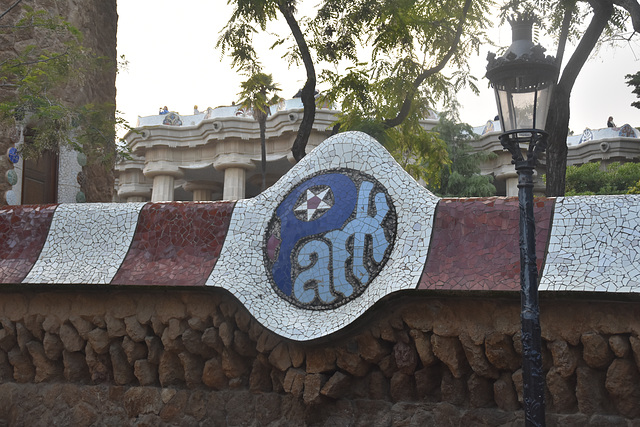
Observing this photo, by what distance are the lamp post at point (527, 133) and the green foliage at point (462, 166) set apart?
15.8m

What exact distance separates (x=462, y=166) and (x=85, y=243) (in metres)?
15.6

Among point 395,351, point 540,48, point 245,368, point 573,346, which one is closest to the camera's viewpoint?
point 540,48

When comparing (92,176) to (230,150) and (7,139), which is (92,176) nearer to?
(7,139)

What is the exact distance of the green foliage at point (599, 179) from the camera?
16281 millimetres

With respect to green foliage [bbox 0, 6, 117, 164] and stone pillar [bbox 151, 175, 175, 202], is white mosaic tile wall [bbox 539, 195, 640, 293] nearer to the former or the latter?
green foliage [bbox 0, 6, 117, 164]

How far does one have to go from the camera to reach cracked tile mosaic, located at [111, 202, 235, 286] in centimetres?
507

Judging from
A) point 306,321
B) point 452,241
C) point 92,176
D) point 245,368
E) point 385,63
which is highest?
point 385,63

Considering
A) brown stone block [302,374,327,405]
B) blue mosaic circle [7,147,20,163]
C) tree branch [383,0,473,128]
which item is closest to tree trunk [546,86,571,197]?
tree branch [383,0,473,128]

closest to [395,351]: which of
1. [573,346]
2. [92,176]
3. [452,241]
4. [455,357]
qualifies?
[455,357]

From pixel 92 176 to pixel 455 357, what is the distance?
6128 mm

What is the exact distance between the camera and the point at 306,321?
183 inches

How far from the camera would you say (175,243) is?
5.30 metres

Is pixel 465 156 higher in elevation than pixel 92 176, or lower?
higher

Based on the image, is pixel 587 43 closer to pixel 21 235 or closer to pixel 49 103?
pixel 49 103
